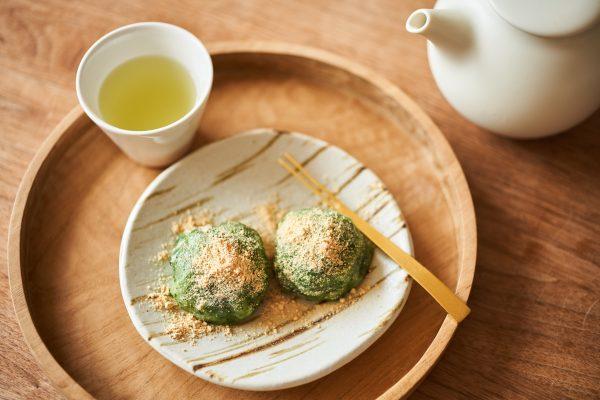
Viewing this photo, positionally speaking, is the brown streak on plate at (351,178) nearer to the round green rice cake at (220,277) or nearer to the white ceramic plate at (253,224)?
the white ceramic plate at (253,224)

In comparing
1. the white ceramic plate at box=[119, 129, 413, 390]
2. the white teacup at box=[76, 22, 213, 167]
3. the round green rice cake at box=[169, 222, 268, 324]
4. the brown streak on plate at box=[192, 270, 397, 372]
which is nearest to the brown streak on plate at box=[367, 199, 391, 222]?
the white ceramic plate at box=[119, 129, 413, 390]

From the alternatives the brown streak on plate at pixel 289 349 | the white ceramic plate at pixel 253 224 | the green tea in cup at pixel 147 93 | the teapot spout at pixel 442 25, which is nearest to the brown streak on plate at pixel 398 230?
the white ceramic plate at pixel 253 224

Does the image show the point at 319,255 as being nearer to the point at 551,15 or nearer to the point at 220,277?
the point at 220,277

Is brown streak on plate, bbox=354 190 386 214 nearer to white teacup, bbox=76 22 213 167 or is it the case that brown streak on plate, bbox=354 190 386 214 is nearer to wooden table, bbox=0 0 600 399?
wooden table, bbox=0 0 600 399

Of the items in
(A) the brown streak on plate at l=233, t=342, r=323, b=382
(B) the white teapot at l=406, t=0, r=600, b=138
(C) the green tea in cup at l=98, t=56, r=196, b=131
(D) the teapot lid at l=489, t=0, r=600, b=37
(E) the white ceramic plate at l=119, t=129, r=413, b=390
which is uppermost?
(D) the teapot lid at l=489, t=0, r=600, b=37

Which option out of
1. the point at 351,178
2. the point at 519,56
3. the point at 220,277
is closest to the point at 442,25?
the point at 519,56

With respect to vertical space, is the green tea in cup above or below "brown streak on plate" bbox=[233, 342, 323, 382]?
above

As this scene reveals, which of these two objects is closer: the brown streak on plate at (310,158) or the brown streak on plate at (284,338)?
the brown streak on plate at (284,338)
